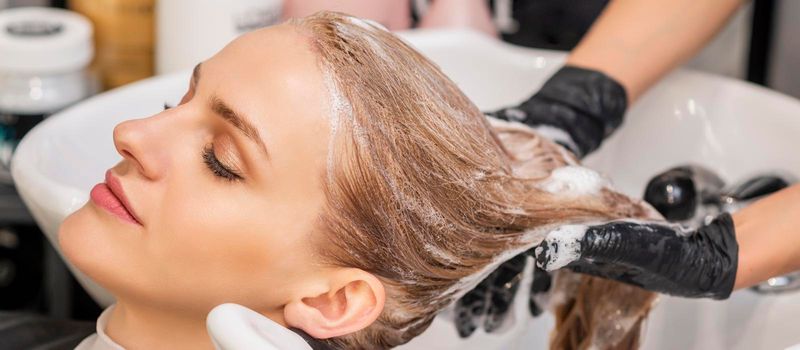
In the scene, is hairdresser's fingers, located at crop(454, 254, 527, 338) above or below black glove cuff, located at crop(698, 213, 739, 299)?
below

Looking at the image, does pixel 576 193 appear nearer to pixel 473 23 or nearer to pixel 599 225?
pixel 599 225

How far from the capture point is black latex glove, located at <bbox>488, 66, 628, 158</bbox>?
1.23 meters

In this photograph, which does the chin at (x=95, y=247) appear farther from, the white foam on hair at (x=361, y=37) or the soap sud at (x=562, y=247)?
the soap sud at (x=562, y=247)

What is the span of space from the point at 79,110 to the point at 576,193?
521 mm

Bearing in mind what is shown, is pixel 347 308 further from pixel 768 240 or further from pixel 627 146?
pixel 627 146

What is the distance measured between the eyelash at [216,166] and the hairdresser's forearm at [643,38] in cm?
55

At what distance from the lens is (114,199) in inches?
→ 36.0

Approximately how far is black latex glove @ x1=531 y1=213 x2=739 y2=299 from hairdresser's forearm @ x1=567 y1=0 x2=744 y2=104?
11.0 inches

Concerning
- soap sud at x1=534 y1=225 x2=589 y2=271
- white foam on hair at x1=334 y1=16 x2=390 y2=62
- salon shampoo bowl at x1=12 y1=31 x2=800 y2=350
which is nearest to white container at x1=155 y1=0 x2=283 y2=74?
salon shampoo bowl at x1=12 y1=31 x2=800 y2=350

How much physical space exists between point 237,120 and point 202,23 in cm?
50

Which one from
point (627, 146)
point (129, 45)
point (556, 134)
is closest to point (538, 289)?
point (556, 134)

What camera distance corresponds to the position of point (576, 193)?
1047 mm

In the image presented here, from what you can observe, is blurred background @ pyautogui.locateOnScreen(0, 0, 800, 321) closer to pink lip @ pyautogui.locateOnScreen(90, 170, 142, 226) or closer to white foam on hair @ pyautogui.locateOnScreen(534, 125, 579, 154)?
white foam on hair @ pyautogui.locateOnScreen(534, 125, 579, 154)

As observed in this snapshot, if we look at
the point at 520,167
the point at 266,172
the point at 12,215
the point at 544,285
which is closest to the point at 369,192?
the point at 266,172
